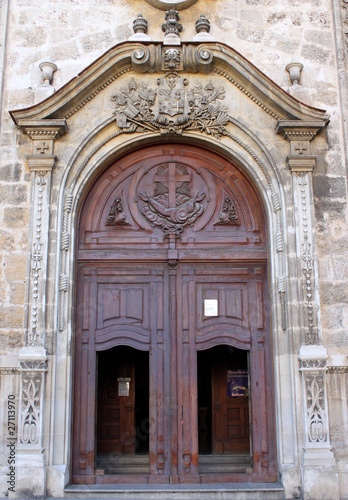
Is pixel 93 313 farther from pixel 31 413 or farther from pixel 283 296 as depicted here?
pixel 283 296

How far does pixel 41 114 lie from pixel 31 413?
3.73 metres

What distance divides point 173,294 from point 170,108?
2.48 meters

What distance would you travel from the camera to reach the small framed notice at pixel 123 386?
31.5 ft

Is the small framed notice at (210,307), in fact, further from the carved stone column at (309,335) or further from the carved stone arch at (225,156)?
the carved stone column at (309,335)

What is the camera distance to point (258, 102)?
7.77 meters

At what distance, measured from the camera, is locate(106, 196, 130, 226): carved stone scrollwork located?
7777mm

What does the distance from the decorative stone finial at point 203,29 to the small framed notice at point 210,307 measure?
11.7ft

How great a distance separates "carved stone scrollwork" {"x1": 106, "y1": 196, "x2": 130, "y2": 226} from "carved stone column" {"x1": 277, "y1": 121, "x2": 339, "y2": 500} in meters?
2.27

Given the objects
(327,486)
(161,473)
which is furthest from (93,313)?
(327,486)

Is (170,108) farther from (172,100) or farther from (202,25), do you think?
(202,25)

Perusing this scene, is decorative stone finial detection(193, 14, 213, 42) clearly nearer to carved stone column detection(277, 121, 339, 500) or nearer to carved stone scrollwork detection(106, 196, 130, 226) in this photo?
carved stone column detection(277, 121, 339, 500)

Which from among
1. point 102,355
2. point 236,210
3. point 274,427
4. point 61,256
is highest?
point 236,210

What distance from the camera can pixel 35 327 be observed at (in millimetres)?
6961

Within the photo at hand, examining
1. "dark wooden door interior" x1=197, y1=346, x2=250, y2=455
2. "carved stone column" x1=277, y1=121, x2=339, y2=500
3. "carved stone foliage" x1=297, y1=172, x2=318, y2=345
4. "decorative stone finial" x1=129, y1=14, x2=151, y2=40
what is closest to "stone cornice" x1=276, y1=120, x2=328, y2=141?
"carved stone column" x1=277, y1=121, x2=339, y2=500
